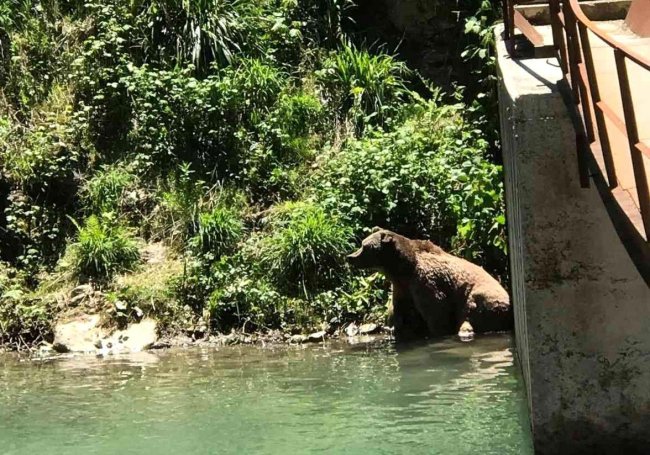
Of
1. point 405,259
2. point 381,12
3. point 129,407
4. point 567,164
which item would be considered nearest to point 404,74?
point 381,12

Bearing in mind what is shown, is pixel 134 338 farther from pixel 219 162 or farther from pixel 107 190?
pixel 219 162

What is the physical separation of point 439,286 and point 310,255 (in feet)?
5.80

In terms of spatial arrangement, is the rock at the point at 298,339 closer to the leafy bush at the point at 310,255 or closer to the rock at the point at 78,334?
the leafy bush at the point at 310,255

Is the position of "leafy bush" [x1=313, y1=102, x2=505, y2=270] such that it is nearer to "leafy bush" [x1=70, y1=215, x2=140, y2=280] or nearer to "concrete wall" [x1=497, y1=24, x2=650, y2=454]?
"leafy bush" [x1=70, y1=215, x2=140, y2=280]

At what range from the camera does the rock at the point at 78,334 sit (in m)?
9.59

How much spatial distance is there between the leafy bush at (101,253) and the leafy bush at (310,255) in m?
1.65

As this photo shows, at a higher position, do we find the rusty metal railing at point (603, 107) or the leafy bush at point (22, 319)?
the rusty metal railing at point (603, 107)

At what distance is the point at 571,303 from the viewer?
493 centimetres

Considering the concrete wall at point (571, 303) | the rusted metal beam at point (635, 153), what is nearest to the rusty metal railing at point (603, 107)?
the rusted metal beam at point (635, 153)

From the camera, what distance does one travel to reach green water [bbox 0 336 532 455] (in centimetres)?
584

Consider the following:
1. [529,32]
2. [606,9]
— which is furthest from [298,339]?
[529,32]

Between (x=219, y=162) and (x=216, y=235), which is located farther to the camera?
(x=219, y=162)

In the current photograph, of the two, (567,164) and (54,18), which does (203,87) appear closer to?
(54,18)

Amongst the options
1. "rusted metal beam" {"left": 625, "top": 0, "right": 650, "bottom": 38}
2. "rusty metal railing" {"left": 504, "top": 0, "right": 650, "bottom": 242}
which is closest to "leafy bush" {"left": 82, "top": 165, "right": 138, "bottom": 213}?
"rusted metal beam" {"left": 625, "top": 0, "right": 650, "bottom": 38}
